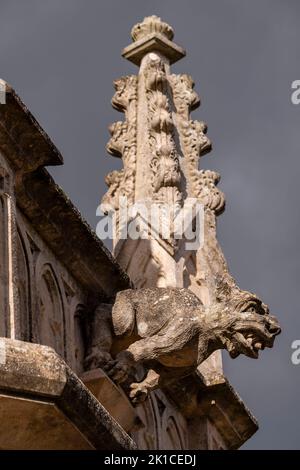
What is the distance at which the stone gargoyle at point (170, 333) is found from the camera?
67.4 ft

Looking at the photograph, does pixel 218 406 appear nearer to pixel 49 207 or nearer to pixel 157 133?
pixel 157 133

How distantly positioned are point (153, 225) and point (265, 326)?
2960 millimetres

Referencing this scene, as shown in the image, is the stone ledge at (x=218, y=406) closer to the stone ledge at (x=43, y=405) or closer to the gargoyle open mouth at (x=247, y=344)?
the gargoyle open mouth at (x=247, y=344)

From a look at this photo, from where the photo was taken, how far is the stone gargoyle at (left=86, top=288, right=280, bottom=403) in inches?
809

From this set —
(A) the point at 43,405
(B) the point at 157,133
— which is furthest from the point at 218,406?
(A) the point at 43,405

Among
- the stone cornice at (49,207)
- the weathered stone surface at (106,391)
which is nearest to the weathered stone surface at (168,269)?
the weathered stone surface at (106,391)

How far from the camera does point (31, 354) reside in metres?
17.0

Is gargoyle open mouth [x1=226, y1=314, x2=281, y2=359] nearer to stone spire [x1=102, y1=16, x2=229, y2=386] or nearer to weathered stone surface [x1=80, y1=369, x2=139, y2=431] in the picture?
weathered stone surface [x1=80, y1=369, x2=139, y2=431]

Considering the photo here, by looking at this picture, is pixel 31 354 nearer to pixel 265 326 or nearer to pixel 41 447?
pixel 41 447

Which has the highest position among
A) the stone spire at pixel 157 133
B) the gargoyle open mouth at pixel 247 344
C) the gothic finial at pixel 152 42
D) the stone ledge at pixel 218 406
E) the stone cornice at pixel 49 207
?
the gothic finial at pixel 152 42

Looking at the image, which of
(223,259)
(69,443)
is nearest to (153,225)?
(223,259)

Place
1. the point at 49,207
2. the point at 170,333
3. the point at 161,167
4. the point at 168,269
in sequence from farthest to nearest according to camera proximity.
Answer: the point at 161,167
the point at 168,269
the point at 170,333
the point at 49,207

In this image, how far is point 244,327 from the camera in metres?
20.5

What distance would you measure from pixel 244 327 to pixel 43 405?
3757 mm
